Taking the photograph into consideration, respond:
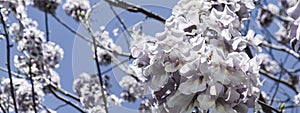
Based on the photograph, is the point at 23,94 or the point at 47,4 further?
the point at 47,4

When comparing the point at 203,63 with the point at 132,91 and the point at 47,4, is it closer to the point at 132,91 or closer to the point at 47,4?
the point at 132,91

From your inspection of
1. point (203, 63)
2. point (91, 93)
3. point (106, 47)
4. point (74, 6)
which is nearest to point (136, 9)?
point (106, 47)

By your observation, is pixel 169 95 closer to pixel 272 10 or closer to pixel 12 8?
→ pixel 12 8

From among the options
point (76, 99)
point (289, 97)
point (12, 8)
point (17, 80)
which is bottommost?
point (289, 97)

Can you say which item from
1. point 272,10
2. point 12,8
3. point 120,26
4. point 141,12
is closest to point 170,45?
point 120,26

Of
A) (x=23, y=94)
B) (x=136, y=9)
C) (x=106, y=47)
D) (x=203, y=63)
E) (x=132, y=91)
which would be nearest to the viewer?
(x=203, y=63)

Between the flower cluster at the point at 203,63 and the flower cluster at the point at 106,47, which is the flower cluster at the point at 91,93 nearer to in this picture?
the flower cluster at the point at 106,47

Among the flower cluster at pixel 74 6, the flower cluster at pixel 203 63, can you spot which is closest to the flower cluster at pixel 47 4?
the flower cluster at pixel 74 6
